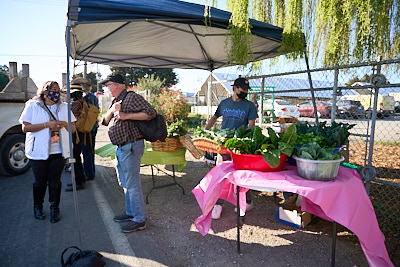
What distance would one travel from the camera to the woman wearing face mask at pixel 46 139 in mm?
3242

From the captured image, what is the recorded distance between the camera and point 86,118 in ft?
15.2

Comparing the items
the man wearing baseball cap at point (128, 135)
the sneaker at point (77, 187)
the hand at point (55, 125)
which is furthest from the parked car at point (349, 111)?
the sneaker at point (77, 187)

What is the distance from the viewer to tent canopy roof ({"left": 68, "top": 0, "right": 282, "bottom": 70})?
2790 millimetres

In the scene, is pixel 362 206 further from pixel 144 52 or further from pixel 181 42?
pixel 144 52

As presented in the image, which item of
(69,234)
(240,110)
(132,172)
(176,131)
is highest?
(240,110)

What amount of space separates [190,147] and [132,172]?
3.52ft

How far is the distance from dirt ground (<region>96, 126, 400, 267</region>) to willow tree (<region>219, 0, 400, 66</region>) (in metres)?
2.11

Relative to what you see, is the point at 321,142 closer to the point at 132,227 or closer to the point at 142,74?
the point at 132,227

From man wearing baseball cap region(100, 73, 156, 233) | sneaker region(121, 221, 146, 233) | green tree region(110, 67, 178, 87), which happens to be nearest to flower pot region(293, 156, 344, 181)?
man wearing baseball cap region(100, 73, 156, 233)

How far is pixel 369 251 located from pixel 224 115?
2.43 m

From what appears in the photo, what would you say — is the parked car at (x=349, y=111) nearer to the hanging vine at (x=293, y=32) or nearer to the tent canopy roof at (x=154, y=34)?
the hanging vine at (x=293, y=32)

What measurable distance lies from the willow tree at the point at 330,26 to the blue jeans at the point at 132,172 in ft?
5.73

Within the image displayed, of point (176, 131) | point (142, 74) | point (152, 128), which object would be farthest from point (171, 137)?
point (142, 74)

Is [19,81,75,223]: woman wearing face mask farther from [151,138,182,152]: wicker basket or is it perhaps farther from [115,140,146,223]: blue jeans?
[151,138,182,152]: wicker basket
